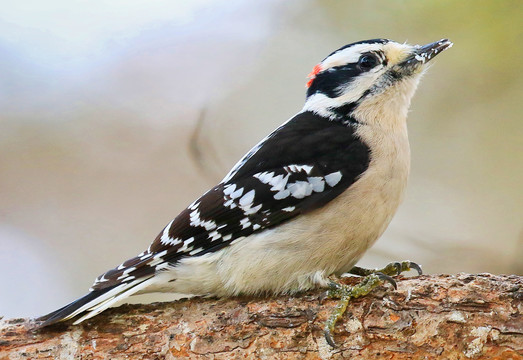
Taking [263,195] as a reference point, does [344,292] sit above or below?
below

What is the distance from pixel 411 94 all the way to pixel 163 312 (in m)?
1.67

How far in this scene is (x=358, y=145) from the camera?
2.95 metres

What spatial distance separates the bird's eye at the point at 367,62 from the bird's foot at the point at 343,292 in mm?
1104

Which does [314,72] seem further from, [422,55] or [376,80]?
[422,55]

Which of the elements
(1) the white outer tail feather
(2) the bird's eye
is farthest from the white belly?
(2) the bird's eye

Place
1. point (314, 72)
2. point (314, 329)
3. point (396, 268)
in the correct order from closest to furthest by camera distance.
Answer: point (314, 329)
point (396, 268)
point (314, 72)

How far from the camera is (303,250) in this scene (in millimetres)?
2748

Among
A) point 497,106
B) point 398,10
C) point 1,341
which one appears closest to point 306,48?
point 398,10

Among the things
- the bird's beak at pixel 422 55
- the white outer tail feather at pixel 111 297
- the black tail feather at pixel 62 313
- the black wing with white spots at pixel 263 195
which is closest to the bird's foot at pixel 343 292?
the black wing with white spots at pixel 263 195

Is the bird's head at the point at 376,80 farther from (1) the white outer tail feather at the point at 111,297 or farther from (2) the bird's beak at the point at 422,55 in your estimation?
(1) the white outer tail feather at the point at 111,297

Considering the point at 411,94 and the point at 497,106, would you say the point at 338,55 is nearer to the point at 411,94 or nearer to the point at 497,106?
the point at 411,94

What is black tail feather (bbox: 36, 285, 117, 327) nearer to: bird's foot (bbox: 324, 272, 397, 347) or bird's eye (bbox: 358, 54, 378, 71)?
bird's foot (bbox: 324, 272, 397, 347)

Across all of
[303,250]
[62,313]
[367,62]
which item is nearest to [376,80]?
[367,62]

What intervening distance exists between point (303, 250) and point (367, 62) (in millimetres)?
1073
